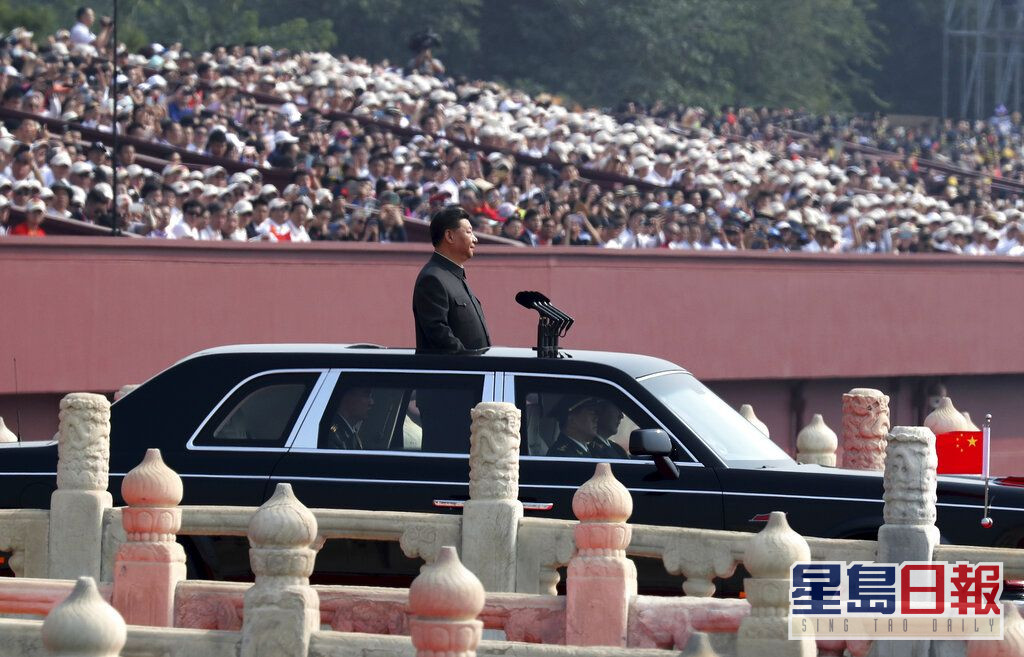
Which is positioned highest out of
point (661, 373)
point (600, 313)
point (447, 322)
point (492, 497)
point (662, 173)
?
point (662, 173)

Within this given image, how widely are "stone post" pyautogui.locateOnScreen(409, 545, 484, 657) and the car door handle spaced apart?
2543 mm

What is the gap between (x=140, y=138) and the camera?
24.2 m

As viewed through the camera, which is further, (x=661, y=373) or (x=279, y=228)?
(x=279, y=228)

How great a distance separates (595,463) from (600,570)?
41.1 inches

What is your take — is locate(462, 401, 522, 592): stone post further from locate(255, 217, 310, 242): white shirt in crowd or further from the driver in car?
locate(255, 217, 310, 242): white shirt in crowd

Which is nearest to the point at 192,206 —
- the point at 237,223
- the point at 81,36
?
the point at 237,223

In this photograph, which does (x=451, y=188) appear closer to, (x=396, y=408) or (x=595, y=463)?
(x=396, y=408)

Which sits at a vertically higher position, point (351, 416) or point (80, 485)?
point (351, 416)

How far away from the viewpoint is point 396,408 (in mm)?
9930

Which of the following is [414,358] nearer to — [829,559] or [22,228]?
[829,559]

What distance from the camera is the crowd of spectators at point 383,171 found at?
19953 mm

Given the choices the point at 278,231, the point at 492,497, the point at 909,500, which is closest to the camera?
the point at 909,500

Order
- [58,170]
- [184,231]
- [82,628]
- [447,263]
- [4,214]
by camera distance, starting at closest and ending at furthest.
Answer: [82,628]
[447,263]
[4,214]
[184,231]
[58,170]

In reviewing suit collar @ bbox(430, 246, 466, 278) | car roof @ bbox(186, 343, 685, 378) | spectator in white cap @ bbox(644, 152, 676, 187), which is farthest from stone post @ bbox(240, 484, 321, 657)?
spectator in white cap @ bbox(644, 152, 676, 187)
